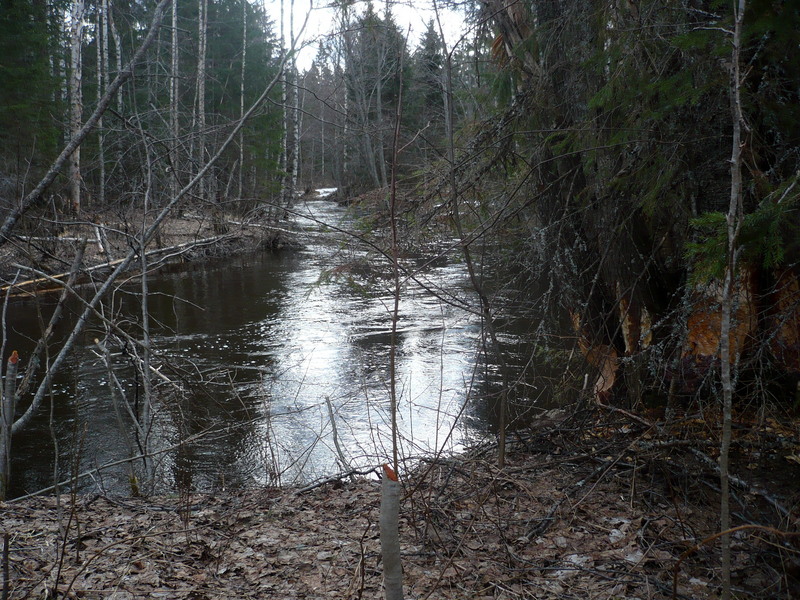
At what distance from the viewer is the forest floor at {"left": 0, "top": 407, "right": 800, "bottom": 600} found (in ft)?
11.9

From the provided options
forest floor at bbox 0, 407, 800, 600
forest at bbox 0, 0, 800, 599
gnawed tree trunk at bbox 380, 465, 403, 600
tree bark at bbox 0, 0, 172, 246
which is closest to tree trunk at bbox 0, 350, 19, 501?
forest at bbox 0, 0, 800, 599

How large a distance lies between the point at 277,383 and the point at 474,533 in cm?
567

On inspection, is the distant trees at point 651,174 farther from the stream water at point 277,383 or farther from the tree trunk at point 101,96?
the tree trunk at point 101,96

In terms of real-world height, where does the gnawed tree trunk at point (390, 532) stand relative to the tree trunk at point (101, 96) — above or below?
below

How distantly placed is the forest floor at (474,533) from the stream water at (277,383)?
586mm

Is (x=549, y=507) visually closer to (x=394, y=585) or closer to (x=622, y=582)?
(x=622, y=582)

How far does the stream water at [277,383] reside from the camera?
6.65 m

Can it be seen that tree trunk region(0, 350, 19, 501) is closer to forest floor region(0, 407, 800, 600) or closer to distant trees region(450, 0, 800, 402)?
forest floor region(0, 407, 800, 600)

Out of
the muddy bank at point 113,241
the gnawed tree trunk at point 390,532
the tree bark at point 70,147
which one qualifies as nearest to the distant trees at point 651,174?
the gnawed tree trunk at point 390,532

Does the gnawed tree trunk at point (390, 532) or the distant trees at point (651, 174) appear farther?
the distant trees at point (651, 174)

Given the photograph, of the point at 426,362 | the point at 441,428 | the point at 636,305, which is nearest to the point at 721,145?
the point at 636,305

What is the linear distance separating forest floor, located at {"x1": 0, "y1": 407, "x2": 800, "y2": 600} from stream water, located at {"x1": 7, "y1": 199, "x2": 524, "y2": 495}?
23.1 inches

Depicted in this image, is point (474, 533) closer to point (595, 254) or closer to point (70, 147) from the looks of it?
point (595, 254)

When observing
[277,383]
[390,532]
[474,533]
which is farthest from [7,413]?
[277,383]
